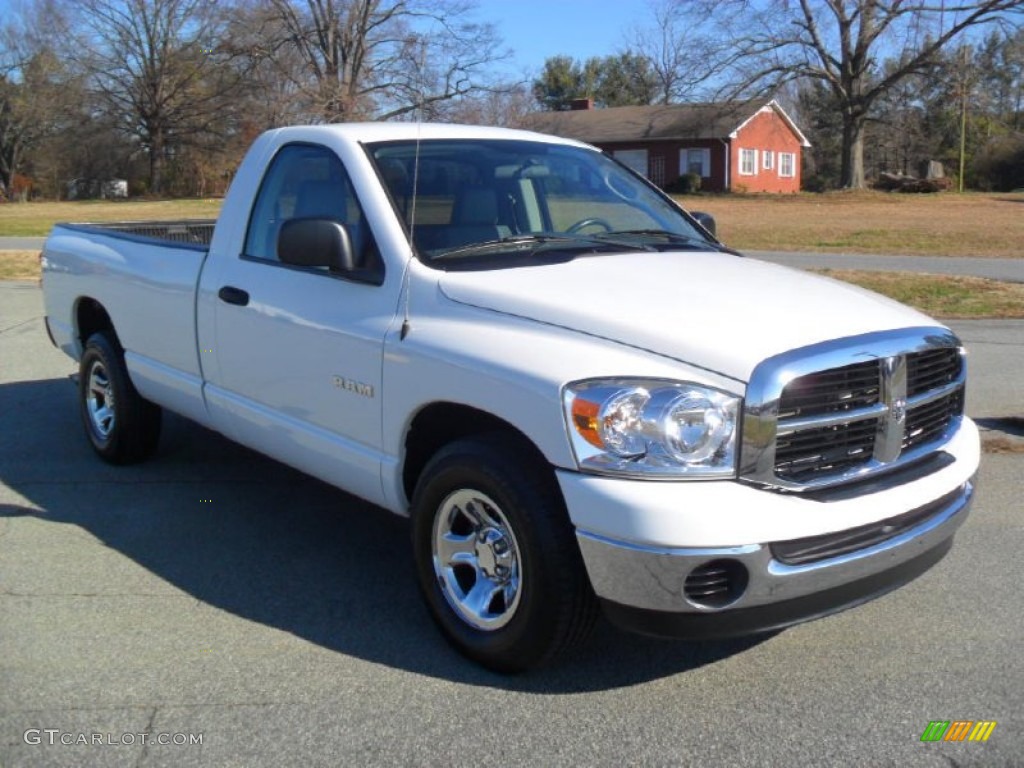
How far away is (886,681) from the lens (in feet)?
12.3

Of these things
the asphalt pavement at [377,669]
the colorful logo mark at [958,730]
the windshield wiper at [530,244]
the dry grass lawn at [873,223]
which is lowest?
the colorful logo mark at [958,730]

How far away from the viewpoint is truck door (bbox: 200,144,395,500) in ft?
14.0

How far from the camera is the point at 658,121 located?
200 ft

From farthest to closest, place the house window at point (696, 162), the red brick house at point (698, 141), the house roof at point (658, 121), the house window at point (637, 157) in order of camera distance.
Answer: the house window at point (637, 157) < the house window at point (696, 162) < the red brick house at point (698, 141) < the house roof at point (658, 121)

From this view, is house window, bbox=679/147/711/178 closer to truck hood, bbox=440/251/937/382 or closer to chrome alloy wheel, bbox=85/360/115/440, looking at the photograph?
chrome alloy wheel, bbox=85/360/115/440

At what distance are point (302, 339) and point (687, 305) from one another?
1.70 meters

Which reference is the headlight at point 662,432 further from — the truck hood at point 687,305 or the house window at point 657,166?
the house window at point 657,166

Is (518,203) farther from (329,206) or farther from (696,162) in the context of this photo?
(696,162)

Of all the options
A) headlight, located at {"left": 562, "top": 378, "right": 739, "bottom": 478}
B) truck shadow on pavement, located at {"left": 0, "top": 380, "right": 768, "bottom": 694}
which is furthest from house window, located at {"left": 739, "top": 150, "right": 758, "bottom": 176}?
headlight, located at {"left": 562, "top": 378, "right": 739, "bottom": 478}

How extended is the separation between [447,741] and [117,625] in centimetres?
161

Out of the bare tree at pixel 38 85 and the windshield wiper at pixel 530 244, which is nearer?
the windshield wiper at pixel 530 244

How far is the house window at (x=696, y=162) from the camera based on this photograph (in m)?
59.3

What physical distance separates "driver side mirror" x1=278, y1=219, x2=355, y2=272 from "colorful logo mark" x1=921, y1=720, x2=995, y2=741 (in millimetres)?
2657

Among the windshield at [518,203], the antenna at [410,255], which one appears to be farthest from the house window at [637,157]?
the antenna at [410,255]
